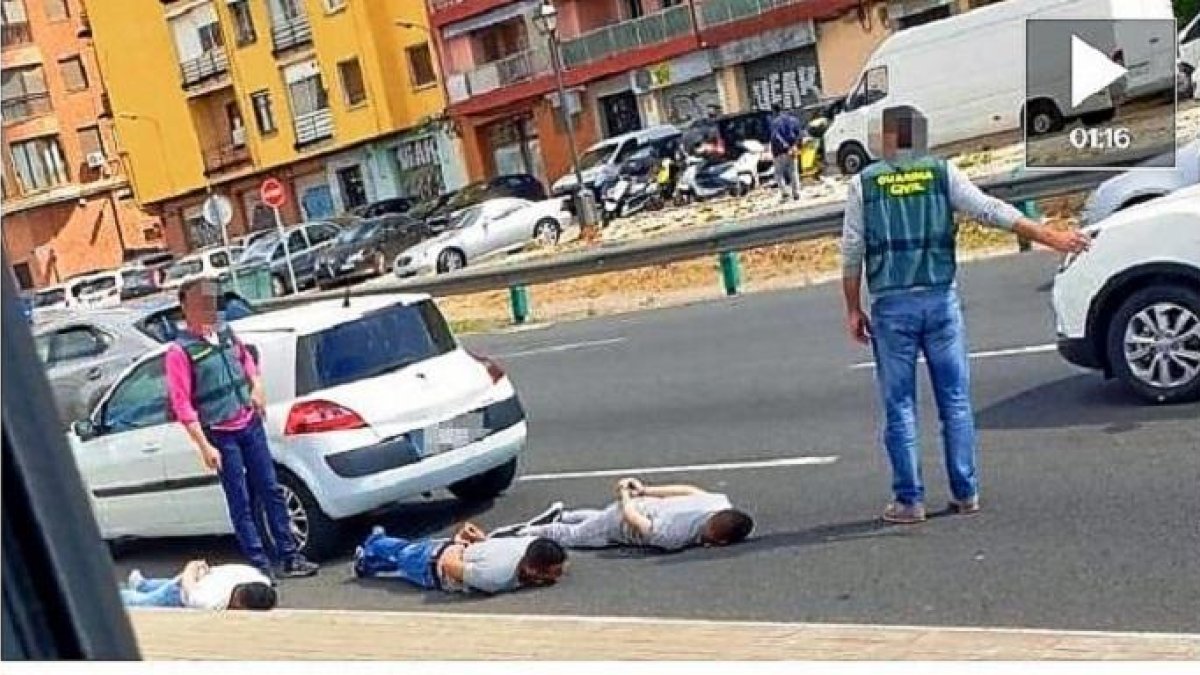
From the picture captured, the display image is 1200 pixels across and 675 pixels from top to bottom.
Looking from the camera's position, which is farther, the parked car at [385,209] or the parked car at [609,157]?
the parked car at [385,209]

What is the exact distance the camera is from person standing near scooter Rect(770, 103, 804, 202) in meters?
28.2

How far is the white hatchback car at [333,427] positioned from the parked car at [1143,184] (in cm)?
610

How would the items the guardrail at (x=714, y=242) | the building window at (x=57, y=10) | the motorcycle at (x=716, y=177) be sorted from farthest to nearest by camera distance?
1. the building window at (x=57, y=10)
2. the motorcycle at (x=716, y=177)
3. the guardrail at (x=714, y=242)

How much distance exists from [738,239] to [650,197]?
43.7 feet

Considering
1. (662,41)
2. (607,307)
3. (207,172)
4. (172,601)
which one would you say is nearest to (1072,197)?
(607,307)

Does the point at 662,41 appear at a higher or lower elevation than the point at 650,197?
higher

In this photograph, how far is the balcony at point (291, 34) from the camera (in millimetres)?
55250

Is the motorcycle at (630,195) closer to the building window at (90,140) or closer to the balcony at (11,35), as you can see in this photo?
the balcony at (11,35)

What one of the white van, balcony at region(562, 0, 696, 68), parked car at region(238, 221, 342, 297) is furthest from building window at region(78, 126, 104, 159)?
the white van

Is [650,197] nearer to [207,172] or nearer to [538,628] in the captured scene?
[538,628]

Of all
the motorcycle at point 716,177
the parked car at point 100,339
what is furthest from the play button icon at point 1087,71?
the parked car at point 100,339

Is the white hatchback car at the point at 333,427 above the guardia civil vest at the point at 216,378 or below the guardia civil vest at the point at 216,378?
below

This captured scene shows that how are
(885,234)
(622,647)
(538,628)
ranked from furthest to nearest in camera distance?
(885,234)
(538,628)
(622,647)

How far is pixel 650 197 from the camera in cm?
3359
